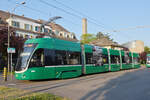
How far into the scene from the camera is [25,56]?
39.8 feet

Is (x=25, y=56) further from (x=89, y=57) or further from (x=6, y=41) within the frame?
(x=6, y=41)

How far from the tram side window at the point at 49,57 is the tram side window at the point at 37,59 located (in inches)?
13.0

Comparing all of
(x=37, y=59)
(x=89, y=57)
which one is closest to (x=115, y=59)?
(x=89, y=57)

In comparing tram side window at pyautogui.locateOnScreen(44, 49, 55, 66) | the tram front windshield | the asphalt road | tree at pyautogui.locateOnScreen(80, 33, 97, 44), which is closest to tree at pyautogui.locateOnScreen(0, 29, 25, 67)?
the tram front windshield

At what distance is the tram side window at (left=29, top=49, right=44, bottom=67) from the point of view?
11.9 meters

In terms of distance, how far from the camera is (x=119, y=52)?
25.2 metres

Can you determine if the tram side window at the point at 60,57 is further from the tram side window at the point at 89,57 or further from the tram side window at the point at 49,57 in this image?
the tram side window at the point at 89,57

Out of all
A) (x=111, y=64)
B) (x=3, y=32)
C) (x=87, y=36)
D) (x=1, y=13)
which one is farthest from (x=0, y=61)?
(x=87, y=36)

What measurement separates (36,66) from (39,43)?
1.73 meters

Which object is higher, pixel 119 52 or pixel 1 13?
pixel 1 13

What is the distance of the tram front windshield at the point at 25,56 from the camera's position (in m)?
11.9

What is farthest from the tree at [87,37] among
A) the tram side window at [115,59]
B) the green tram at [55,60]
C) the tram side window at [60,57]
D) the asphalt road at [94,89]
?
the asphalt road at [94,89]

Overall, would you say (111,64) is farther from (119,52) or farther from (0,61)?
(0,61)

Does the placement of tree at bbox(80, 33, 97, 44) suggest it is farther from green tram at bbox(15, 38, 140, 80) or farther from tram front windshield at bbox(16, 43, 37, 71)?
tram front windshield at bbox(16, 43, 37, 71)
